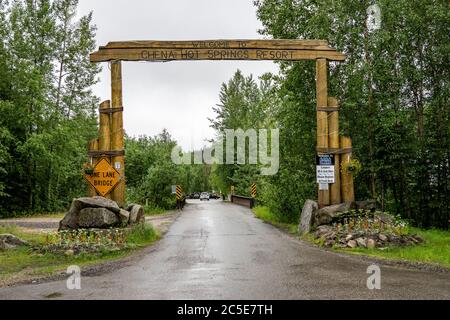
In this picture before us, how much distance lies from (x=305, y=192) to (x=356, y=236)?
6795 mm

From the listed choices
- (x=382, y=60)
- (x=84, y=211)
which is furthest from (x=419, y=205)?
(x=84, y=211)

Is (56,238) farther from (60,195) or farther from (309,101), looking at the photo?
(60,195)

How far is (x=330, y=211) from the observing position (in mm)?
14266

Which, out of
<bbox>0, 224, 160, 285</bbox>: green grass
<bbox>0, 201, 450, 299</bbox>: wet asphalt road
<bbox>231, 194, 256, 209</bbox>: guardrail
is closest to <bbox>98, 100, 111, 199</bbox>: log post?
<bbox>0, 224, 160, 285</bbox>: green grass

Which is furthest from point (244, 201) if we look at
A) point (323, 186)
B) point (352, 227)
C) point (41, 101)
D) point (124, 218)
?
point (352, 227)

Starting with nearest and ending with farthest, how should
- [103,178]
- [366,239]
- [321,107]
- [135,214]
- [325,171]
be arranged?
[366,239], [135,214], [103,178], [325,171], [321,107]

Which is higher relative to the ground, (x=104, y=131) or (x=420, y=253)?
(x=104, y=131)

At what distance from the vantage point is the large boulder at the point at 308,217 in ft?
48.2

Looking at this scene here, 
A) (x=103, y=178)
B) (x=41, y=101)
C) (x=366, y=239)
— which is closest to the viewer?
(x=366, y=239)

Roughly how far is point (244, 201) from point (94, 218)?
3103 cm

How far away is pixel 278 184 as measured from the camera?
20.5m

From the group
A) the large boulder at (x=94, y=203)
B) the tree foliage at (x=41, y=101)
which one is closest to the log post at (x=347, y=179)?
the large boulder at (x=94, y=203)

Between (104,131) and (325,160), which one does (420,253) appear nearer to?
(325,160)

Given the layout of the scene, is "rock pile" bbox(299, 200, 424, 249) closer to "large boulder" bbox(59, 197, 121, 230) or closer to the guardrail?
"large boulder" bbox(59, 197, 121, 230)
